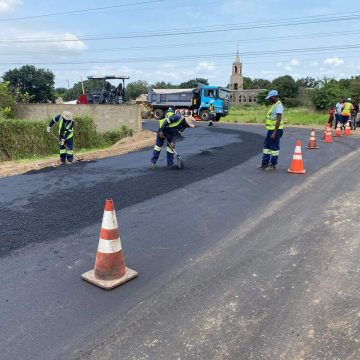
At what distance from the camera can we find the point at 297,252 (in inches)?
166

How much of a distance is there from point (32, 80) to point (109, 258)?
220 feet

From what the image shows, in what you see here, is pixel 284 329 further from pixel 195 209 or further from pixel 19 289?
pixel 195 209

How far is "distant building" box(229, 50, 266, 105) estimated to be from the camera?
111 m

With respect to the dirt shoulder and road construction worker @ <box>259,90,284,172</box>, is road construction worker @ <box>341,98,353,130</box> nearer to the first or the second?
the dirt shoulder

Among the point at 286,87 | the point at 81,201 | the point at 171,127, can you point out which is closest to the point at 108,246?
the point at 81,201

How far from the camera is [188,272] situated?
3760 millimetres

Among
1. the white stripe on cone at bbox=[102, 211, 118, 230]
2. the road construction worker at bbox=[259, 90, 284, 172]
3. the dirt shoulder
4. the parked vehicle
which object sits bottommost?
the dirt shoulder

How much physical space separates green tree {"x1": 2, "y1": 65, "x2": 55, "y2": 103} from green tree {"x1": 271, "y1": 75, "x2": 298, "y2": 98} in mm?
54061

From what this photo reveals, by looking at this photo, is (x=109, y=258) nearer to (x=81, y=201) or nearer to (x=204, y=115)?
(x=81, y=201)

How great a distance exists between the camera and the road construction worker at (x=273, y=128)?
845 cm

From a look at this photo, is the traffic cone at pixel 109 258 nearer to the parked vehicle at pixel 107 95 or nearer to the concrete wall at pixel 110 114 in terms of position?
the concrete wall at pixel 110 114

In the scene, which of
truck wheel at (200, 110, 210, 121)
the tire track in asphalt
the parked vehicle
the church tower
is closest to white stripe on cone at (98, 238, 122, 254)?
the tire track in asphalt

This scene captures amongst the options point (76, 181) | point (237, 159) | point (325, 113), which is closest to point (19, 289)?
point (76, 181)

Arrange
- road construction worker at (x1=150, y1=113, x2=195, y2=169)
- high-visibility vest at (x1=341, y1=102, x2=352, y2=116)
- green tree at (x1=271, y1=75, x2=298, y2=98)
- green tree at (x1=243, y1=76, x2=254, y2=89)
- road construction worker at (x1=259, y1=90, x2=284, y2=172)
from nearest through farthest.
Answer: road construction worker at (x1=259, y1=90, x2=284, y2=172)
road construction worker at (x1=150, y1=113, x2=195, y2=169)
high-visibility vest at (x1=341, y1=102, x2=352, y2=116)
green tree at (x1=271, y1=75, x2=298, y2=98)
green tree at (x1=243, y1=76, x2=254, y2=89)
